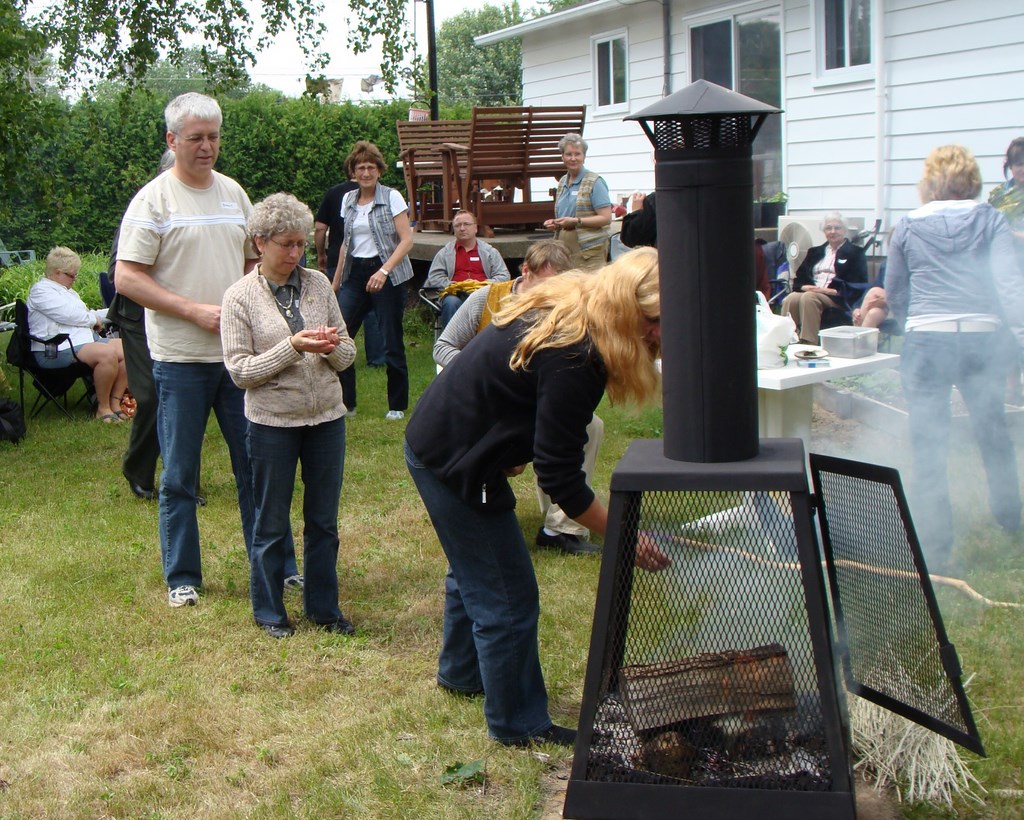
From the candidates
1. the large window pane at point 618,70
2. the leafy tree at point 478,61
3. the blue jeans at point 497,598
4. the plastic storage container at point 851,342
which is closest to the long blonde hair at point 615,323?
the blue jeans at point 497,598

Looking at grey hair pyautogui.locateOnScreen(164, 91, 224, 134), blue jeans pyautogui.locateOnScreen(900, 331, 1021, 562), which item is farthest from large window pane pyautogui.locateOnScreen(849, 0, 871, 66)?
grey hair pyautogui.locateOnScreen(164, 91, 224, 134)

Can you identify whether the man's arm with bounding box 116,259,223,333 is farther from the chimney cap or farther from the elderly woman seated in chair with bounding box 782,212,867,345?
the elderly woman seated in chair with bounding box 782,212,867,345

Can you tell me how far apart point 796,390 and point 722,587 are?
114 inches

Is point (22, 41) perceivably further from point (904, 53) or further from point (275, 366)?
point (904, 53)

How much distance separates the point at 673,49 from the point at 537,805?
10.8m

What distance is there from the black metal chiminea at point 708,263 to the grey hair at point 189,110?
2345 millimetres

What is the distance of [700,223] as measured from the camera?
269 cm

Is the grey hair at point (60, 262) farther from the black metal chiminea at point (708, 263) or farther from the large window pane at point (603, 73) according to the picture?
the black metal chiminea at point (708, 263)

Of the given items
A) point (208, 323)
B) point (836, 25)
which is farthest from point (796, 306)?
point (208, 323)

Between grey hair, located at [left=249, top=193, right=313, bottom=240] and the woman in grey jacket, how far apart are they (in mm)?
2647

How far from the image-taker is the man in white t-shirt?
4.54 metres

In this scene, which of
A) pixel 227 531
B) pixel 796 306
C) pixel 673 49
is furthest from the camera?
pixel 673 49

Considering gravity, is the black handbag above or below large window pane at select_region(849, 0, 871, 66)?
below

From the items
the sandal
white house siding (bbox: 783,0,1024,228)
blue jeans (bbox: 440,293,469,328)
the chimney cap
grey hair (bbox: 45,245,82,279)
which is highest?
white house siding (bbox: 783,0,1024,228)
